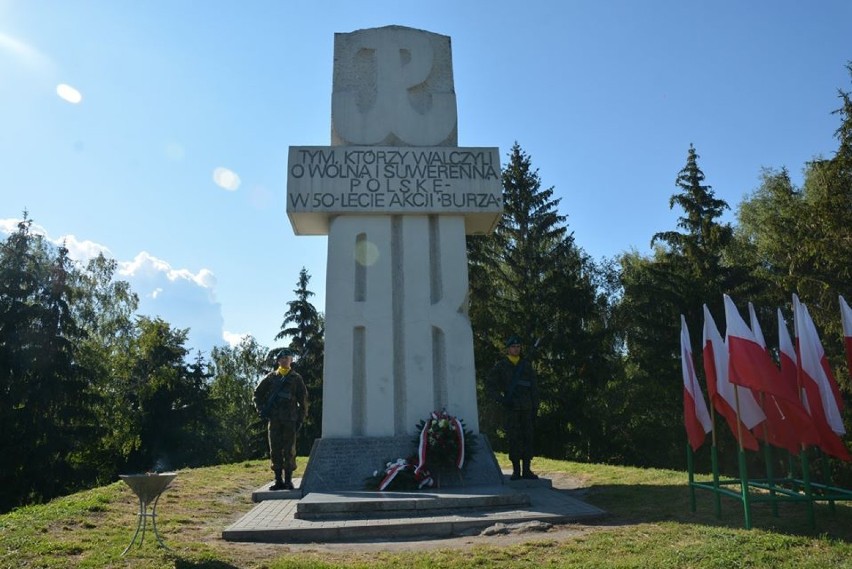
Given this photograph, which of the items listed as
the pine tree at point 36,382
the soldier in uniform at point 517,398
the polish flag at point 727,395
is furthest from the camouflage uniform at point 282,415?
the pine tree at point 36,382

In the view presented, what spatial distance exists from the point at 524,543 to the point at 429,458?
11.1 feet

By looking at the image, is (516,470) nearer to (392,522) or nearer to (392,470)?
(392,470)

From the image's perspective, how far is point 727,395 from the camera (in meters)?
6.41

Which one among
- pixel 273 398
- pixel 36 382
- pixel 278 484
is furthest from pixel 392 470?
pixel 36 382

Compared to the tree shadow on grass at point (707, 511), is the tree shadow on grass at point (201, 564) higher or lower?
lower

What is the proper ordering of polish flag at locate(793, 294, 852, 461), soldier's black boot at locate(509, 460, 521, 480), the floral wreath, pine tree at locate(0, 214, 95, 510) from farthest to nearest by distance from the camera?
1. pine tree at locate(0, 214, 95, 510)
2. soldier's black boot at locate(509, 460, 521, 480)
3. the floral wreath
4. polish flag at locate(793, 294, 852, 461)

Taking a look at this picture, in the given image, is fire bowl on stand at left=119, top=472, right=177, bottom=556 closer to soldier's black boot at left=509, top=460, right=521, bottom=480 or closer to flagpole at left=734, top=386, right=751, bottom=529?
flagpole at left=734, top=386, right=751, bottom=529

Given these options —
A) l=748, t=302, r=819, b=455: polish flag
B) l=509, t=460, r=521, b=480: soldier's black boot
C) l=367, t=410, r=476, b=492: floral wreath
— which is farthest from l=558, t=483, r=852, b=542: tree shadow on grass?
l=367, t=410, r=476, b=492: floral wreath

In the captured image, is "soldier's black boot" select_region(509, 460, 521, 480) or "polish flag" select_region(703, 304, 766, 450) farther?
"soldier's black boot" select_region(509, 460, 521, 480)

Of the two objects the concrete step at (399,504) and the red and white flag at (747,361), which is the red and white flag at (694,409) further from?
the concrete step at (399,504)

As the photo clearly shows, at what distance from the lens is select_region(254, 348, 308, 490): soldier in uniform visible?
9.39 m

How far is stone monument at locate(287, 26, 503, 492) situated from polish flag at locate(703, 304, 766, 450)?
3.82 m

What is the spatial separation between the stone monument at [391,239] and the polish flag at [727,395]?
3.82 m

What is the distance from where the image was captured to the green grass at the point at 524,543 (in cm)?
506
